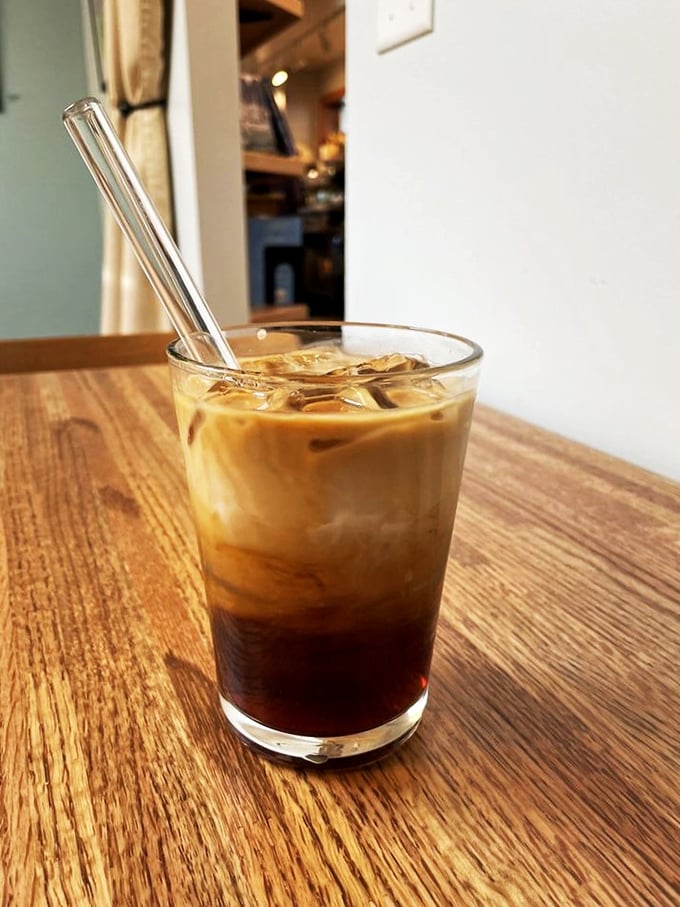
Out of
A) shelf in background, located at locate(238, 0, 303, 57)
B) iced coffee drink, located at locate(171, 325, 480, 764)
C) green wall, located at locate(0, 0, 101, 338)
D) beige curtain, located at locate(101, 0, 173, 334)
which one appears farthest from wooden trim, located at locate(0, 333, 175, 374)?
green wall, located at locate(0, 0, 101, 338)

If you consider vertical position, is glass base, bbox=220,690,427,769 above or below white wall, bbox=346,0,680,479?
below

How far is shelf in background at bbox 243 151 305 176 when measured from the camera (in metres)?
2.13

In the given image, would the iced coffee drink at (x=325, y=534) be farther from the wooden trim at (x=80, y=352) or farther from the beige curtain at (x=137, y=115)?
the beige curtain at (x=137, y=115)

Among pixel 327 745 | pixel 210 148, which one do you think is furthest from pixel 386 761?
pixel 210 148

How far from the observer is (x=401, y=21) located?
908 millimetres

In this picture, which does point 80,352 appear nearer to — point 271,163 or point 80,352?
point 80,352

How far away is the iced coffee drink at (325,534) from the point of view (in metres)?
0.26

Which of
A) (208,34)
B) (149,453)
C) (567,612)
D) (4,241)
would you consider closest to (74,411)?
(149,453)

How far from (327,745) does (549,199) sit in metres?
0.61

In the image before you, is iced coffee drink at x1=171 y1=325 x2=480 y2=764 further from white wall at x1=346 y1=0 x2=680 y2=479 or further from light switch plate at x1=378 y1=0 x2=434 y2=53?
light switch plate at x1=378 y1=0 x2=434 y2=53

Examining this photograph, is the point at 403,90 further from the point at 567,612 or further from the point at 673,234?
the point at 567,612

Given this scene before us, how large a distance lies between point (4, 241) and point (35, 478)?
2934mm

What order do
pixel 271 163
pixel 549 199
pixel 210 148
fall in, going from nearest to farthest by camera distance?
pixel 549 199, pixel 210 148, pixel 271 163

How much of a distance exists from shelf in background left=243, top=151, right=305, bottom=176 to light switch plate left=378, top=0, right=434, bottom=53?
1218 millimetres
